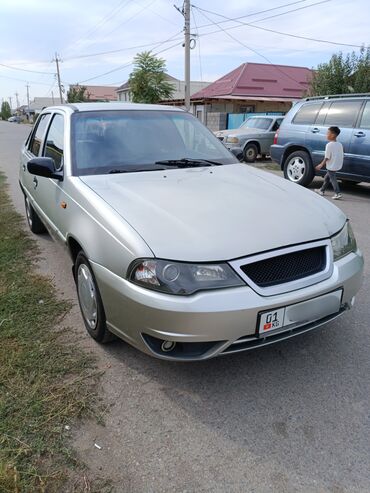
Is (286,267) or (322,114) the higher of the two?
(322,114)

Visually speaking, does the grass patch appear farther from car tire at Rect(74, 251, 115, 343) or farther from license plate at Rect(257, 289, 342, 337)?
license plate at Rect(257, 289, 342, 337)

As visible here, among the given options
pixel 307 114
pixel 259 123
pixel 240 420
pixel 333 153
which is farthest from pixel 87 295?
pixel 259 123

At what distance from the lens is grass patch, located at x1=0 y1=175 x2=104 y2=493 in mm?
2080

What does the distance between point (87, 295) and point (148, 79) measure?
80.4ft

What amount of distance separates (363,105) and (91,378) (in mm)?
7689

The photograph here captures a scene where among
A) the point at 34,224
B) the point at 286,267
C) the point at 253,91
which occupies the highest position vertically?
the point at 253,91

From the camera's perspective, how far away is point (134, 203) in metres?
2.81

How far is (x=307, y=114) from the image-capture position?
9367mm

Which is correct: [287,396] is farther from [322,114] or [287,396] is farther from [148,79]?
[148,79]

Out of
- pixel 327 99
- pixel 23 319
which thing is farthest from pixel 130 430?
pixel 327 99

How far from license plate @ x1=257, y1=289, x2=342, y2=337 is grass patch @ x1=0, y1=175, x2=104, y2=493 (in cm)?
114

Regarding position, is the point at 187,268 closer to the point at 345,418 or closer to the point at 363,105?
the point at 345,418

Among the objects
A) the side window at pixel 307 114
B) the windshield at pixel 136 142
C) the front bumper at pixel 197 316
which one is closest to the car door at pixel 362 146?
the side window at pixel 307 114

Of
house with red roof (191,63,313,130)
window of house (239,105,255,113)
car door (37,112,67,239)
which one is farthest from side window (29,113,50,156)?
window of house (239,105,255,113)
